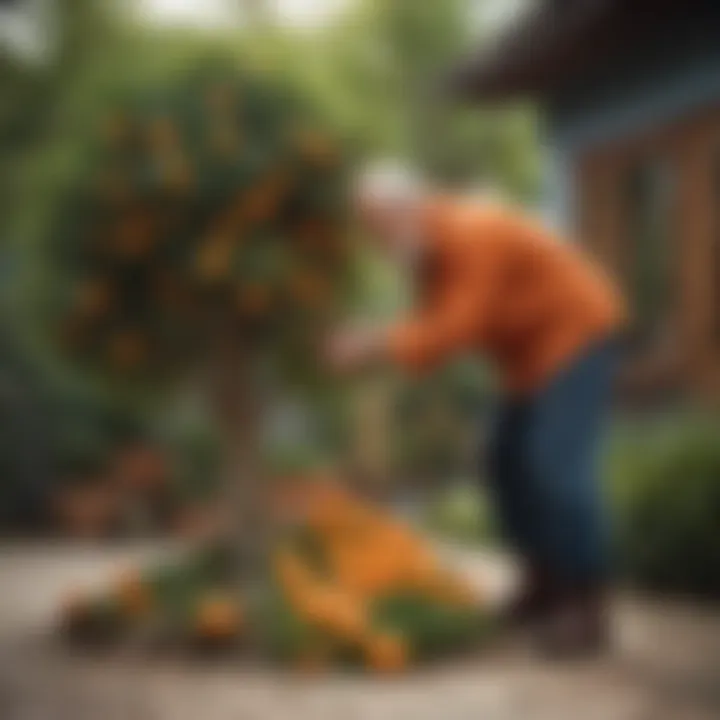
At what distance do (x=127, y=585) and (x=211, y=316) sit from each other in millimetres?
212

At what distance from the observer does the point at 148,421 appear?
3.61ft

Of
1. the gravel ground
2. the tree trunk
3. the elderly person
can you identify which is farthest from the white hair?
the gravel ground

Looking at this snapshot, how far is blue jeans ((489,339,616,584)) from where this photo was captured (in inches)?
43.4

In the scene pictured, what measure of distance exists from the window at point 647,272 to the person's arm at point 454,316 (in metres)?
0.10

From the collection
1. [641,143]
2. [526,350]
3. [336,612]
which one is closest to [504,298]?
[526,350]

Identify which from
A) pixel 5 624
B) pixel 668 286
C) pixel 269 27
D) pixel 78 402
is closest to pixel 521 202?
pixel 668 286

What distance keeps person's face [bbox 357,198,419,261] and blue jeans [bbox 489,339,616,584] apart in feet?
0.46

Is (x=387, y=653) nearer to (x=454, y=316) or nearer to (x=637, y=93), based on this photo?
(x=454, y=316)

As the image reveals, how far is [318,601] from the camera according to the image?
113cm

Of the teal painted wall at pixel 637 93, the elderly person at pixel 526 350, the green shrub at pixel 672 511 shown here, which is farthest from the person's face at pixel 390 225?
the green shrub at pixel 672 511

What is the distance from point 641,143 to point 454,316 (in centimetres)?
20

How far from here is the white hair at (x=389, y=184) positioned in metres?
1.09

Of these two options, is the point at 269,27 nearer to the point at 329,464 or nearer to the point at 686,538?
the point at 329,464

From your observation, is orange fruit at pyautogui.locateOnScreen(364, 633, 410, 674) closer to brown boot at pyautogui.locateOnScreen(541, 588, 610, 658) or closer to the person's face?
brown boot at pyautogui.locateOnScreen(541, 588, 610, 658)
